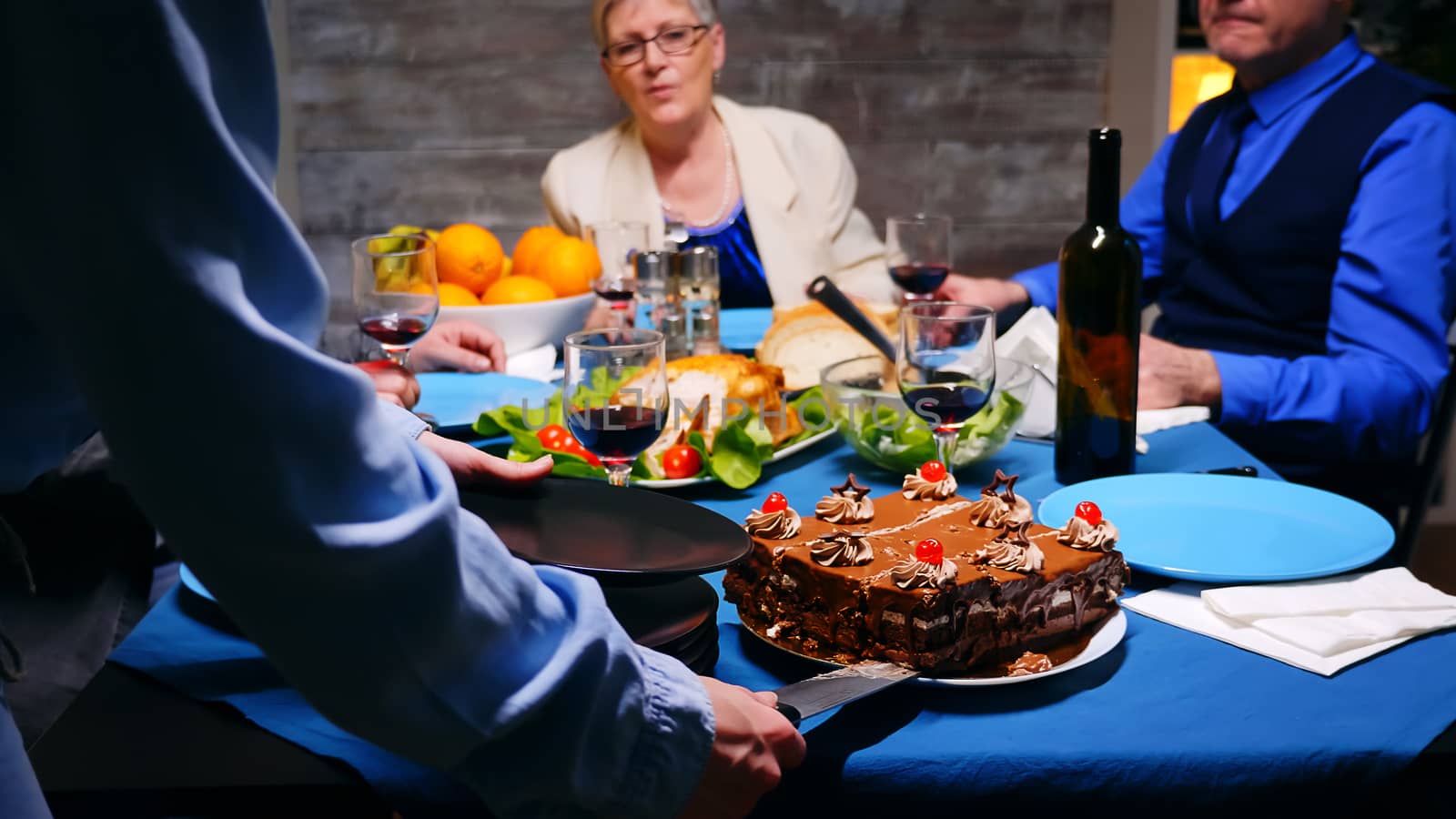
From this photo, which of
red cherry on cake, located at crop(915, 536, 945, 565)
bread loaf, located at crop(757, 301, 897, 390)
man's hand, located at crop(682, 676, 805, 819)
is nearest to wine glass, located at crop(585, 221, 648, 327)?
bread loaf, located at crop(757, 301, 897, 390)

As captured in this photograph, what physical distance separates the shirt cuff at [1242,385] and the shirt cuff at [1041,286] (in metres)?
0.63

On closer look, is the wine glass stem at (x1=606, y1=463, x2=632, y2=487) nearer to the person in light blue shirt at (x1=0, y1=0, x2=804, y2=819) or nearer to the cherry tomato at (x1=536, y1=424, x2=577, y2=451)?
the cherry tomato at (x1=536, y1=424, x2=577, y2=451)

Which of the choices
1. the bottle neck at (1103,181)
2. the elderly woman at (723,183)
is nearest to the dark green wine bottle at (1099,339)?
the bottle neck at (1103,181)

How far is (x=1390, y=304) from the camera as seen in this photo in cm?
208

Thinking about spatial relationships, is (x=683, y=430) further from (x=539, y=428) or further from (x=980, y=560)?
(x=980, y=560)

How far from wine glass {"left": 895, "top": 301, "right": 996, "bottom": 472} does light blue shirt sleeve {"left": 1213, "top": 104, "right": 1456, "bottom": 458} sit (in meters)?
0.92

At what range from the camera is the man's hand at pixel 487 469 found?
3.32 feet

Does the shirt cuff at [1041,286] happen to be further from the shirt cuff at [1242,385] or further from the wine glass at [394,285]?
the wine glass at [394,285]

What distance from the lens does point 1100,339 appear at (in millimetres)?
1324

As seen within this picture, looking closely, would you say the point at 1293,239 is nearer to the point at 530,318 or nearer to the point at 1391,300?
the point at 1391,300

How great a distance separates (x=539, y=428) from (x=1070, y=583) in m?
0.78

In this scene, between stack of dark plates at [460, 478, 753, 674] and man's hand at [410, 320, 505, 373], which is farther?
man's hand at [410, 320, 505, 373]

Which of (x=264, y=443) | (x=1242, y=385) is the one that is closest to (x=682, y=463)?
(x=264, y=443)

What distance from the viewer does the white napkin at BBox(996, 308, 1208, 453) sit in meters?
1.55
